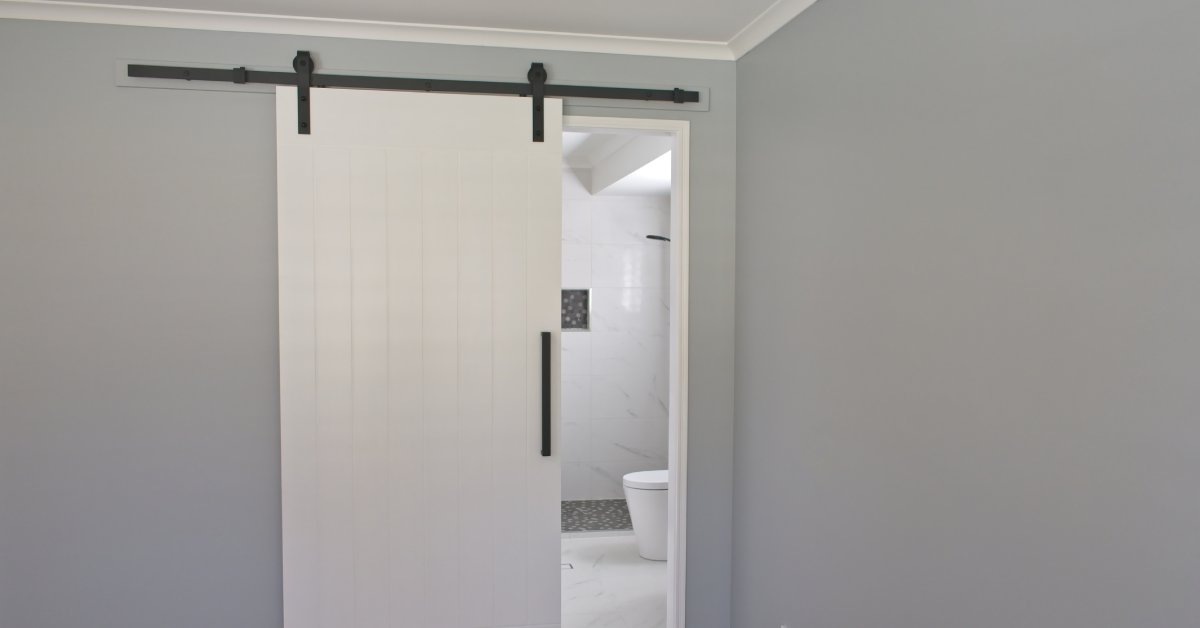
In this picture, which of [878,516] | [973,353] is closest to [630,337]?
[878,516]

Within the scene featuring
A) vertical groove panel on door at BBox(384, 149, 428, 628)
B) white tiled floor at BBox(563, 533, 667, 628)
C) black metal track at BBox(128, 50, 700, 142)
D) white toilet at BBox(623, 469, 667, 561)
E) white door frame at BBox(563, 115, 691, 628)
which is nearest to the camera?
black metal track at BBox(128, 50, 700, 142)

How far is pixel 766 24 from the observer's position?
8.52ft

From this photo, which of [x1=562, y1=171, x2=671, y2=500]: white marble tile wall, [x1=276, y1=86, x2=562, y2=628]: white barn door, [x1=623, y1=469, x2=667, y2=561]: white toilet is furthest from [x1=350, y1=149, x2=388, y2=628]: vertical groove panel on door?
[x1=562, y1=171, x2=671, y2=500]: white marble tile wall

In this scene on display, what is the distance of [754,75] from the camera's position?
278cm

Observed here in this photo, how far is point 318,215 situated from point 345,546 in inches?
45.4

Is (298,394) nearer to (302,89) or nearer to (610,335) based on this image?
(302,89)

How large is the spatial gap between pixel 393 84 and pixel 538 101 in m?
0.51

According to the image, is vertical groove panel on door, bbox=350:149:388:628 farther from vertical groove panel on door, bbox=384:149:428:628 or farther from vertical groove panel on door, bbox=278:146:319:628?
vertical groove panel on door, bbox=278:146:319:628

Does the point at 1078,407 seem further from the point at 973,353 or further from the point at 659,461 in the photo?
the point at 659,461

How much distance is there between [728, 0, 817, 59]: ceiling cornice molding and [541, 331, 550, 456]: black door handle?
4.20 feet

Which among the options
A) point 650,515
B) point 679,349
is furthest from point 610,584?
point 679,349

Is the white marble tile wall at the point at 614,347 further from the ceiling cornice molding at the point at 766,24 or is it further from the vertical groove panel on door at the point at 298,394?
the vertical groove panel on door at the point at 298,394

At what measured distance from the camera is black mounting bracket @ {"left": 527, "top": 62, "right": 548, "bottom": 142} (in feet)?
9.03

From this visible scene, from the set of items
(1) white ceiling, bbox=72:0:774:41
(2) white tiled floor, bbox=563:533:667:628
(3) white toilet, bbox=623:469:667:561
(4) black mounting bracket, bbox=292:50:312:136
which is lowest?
(2) white tiled floor, bbox=563:533:667:628
